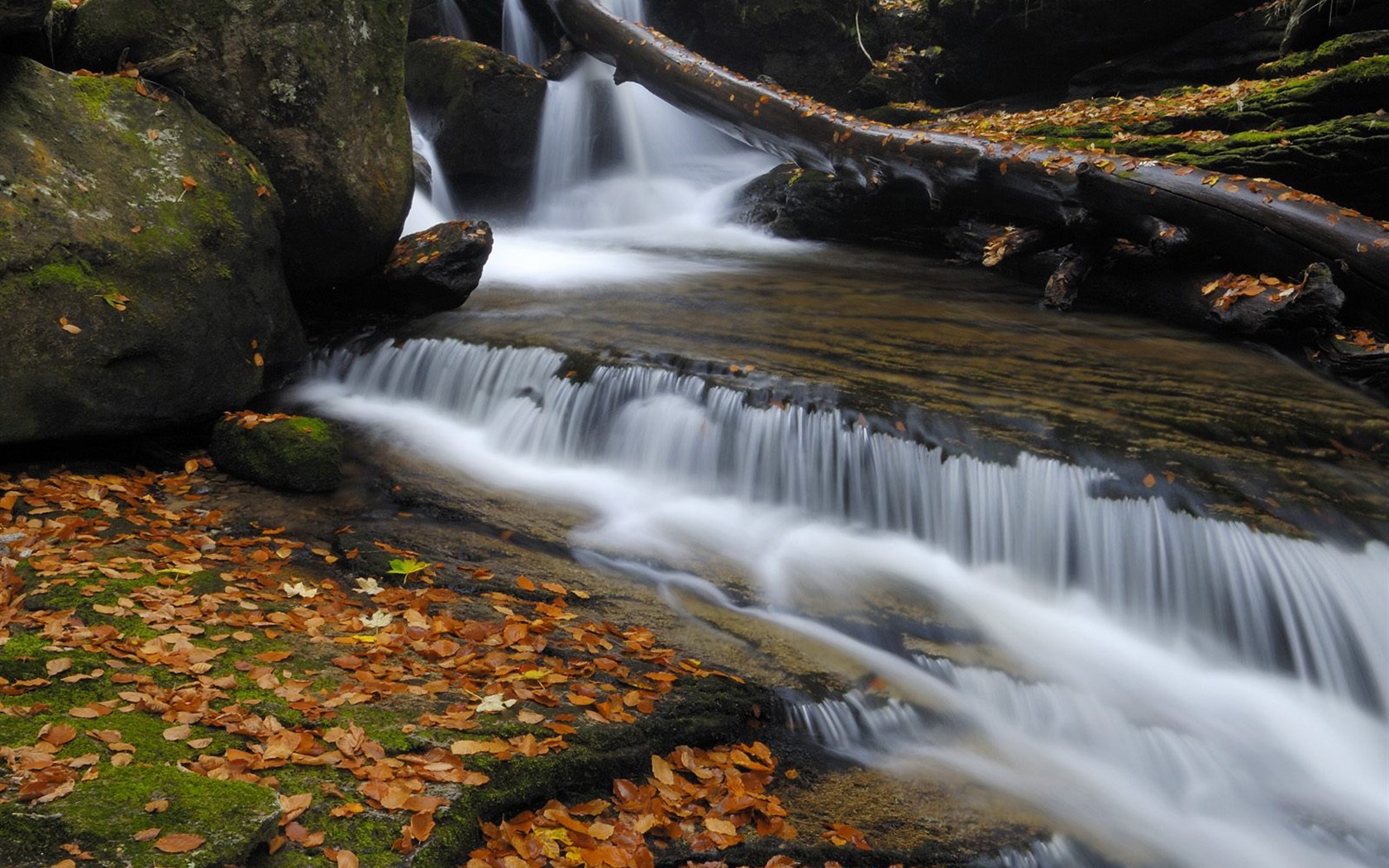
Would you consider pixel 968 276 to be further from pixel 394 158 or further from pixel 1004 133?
pixel 394 158

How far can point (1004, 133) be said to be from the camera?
482 inches

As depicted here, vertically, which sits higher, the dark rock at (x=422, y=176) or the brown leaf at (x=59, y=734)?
the dark rock at (x=422, y=176)

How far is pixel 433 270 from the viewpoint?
9.06 metres

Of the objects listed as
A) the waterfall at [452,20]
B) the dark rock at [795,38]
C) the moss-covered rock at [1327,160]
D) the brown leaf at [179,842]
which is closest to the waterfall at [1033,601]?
the brown leaf at [179,842]

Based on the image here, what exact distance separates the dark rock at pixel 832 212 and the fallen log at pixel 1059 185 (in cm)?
90

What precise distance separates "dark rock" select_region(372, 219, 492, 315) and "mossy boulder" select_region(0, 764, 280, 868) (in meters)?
7.00

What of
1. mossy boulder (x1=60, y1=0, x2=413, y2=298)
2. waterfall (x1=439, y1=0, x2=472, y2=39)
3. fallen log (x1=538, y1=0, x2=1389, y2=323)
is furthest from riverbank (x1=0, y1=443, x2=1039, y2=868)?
waterfall (x1=439, y1=0, x2=472, y2=39)

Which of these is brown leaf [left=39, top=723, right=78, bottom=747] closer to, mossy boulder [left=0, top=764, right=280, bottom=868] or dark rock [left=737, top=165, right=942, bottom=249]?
mossy boulder [left=0, top=764, right=280, bottom=868]

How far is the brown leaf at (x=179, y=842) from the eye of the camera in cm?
234

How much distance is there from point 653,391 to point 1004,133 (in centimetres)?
785

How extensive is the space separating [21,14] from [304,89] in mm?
2057

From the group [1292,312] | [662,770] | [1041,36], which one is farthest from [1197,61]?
[662,770]

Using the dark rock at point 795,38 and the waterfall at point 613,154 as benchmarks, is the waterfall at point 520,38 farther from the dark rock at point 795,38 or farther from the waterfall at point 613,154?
the dark rock at point 795,38

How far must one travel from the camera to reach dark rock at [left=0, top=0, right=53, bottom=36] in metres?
5.67
